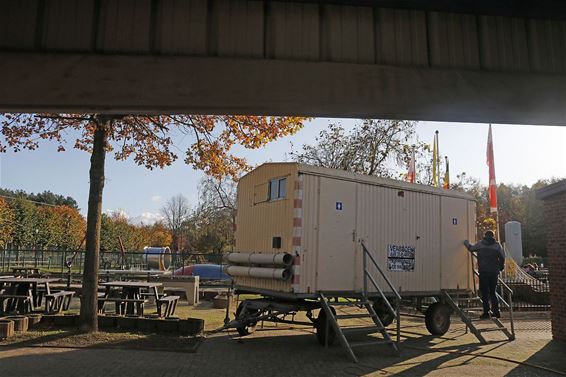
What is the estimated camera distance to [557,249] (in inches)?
415

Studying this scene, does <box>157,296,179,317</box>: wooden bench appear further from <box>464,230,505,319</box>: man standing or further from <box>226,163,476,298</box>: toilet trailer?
<box>464,230,505,319</box>: man standing

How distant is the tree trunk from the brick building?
9.46 m

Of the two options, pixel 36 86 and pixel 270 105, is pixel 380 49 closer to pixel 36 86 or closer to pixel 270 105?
pixel 270 105

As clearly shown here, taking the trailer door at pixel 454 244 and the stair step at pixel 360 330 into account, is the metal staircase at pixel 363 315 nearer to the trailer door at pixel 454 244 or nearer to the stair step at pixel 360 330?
the stair step at pixel 360 330

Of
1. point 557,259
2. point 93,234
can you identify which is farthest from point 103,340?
point 557,259

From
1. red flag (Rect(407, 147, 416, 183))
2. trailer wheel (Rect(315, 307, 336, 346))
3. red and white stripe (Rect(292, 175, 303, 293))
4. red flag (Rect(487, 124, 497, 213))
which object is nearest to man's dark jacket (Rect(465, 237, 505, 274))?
trailer wheel (Rect(315, 307, 336, 346))

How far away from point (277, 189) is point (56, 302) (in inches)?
248

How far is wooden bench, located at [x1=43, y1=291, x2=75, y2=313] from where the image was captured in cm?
1089

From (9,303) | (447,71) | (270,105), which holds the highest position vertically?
(447,71)

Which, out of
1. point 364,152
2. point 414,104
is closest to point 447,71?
point 414,104

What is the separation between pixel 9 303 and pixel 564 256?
491 inches

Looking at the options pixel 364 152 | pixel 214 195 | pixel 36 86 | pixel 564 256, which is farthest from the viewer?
pixel 214 195

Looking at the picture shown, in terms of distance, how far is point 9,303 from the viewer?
1163 centimetres

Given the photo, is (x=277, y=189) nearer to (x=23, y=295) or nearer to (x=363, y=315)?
(x=363, y=315)
